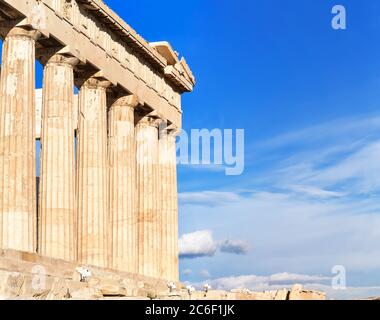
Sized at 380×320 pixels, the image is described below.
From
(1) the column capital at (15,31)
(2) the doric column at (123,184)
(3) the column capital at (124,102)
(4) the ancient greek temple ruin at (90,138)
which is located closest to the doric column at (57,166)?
(4) the ancient greek temple ruin at (90,138)

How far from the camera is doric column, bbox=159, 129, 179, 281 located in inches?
2744

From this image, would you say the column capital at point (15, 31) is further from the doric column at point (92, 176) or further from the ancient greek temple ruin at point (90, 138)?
the doric column at point (92, 176)

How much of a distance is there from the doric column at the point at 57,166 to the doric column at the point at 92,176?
4.05 m

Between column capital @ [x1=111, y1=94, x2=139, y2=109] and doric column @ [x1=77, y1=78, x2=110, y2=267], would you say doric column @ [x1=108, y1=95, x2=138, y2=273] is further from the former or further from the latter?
doric column @ [x1=77, y1=78, x2=110, y2=267]

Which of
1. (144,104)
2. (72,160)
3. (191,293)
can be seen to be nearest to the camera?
(191,293)

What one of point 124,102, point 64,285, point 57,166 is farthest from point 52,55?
→ point 64,285

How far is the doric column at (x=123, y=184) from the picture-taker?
6125cm

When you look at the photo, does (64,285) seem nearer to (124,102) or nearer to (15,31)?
(15,31)
